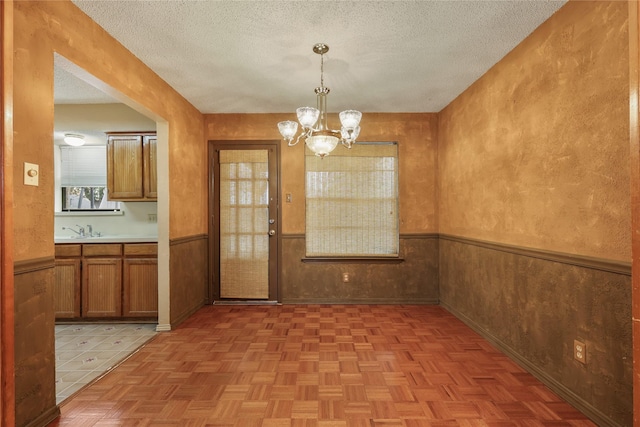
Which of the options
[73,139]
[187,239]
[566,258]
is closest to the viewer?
[566,258]

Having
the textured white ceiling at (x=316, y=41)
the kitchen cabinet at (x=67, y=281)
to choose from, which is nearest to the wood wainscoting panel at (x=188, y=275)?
the kitchen cabinet at (x=67, y=281)

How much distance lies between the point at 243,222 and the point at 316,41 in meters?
2.55

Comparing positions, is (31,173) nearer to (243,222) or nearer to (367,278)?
(243,222)

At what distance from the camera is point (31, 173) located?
69.3 inches

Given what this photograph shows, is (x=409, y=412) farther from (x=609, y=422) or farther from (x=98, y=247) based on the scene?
(x=98, y=247)

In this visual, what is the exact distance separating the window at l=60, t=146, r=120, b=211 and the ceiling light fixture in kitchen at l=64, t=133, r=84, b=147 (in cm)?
33

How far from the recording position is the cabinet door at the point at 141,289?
3.51 metres

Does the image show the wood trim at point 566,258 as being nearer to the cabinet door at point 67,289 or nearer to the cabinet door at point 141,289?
the cabinet door at point 141,289

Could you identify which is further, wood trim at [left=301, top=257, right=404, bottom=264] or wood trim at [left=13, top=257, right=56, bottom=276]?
wood trim at [left=301, top=257, right=404, bottom=264]

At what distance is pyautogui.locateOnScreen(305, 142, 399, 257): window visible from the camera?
4.34 meters

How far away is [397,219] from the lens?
4.35 m

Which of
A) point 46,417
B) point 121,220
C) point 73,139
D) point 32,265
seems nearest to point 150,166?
point 121,220

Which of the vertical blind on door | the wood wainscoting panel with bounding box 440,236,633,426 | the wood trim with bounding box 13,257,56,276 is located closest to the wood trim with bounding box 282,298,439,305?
the vertical blind on door

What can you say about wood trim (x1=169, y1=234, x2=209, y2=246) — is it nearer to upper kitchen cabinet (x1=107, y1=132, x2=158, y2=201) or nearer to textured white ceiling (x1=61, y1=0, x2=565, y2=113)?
upper kitchen cabinet (x1=107, y1=132, x2=158, y2=201)
